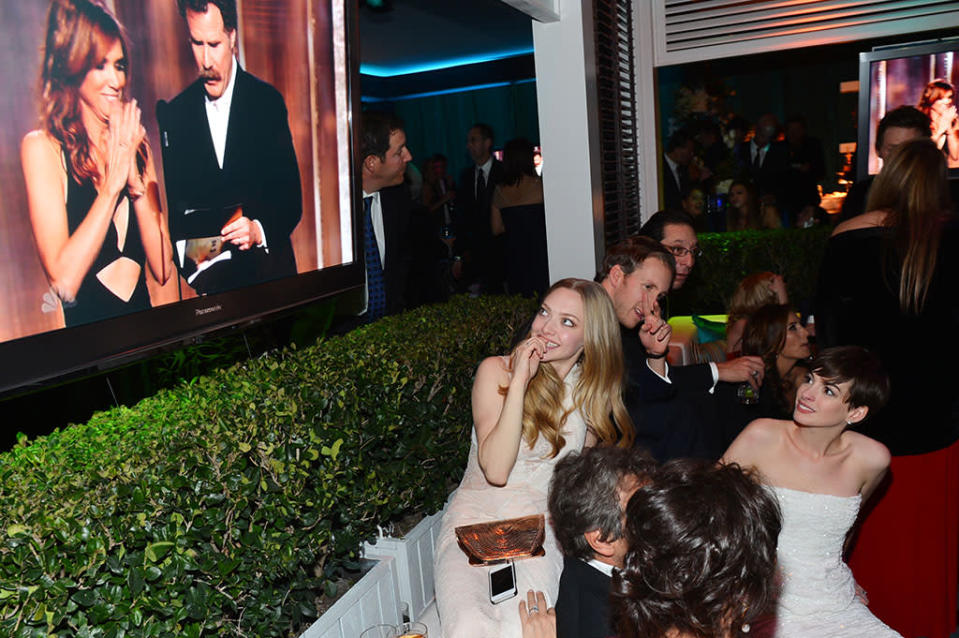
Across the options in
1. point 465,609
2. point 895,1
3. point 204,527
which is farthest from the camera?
point 895,1

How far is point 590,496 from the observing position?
2078mm

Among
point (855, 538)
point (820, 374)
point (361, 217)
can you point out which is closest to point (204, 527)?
point (361, 217)

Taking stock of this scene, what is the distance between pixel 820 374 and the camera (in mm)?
2582

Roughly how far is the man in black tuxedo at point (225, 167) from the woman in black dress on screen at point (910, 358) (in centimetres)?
216

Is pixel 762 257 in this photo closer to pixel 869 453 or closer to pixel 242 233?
pixel 869 453

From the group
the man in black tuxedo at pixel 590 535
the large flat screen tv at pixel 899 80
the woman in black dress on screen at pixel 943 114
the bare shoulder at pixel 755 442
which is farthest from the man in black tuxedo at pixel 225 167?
the woman in black dress on screen at pixel 943 114

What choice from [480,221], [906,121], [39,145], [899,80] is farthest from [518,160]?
[39,145]

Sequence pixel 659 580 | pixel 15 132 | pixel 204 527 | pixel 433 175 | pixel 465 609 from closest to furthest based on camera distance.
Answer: pixel 659 580 < pixel 15 132 < pixel 204 527 < pixel 465 609 < pixel 433 175

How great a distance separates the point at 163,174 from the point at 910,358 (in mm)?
2698

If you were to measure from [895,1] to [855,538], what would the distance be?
12.3 feet

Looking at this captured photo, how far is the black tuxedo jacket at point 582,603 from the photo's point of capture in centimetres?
199

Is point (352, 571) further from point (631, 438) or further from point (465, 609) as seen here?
point (631, 438)

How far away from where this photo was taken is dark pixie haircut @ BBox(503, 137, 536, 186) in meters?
6.51

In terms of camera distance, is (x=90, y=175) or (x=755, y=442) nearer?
(x=90, y=175)
